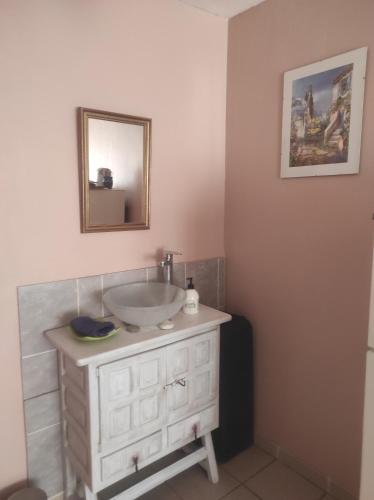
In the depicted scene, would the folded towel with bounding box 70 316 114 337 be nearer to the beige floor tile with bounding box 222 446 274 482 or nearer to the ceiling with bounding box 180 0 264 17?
the beige floor tile with bounding box 222 446 274 482

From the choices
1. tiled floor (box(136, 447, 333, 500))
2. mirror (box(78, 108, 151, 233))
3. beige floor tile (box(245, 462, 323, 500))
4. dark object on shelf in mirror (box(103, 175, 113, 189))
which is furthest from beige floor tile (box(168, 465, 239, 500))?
dark object on shelf in mirror (box(103, 175, 113, 189))

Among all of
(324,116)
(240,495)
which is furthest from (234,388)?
(324,116)

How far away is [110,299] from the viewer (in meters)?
1.52

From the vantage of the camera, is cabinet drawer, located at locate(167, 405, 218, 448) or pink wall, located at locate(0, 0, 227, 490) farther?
cabinet drawer, located at locate(167, 405, 218, 448)

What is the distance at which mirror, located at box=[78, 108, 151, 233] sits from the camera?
150 cm

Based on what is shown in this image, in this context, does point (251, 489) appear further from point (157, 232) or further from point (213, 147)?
point (213, 147)

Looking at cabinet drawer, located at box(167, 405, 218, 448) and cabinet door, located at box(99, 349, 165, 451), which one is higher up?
cabinet door, located at box(99, 349, 165, 451)

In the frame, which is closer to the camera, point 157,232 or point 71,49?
point 71,49

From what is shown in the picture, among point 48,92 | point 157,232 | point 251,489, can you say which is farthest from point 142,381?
point 48,92

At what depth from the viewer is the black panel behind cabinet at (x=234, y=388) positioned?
5.89ft

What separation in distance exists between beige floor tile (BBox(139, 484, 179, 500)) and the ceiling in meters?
2.29

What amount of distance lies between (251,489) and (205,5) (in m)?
2.31

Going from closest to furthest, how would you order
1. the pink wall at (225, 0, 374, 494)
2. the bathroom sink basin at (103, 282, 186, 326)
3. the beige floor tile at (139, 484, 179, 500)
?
the bathroom sink basin at (103, 282, 186, 326), the pink wall at (225, 0, 374, 494), the beige floor tile at (139, 484, 179, 500)

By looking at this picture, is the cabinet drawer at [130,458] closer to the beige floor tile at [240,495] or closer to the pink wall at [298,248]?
the beige floor tile at [240,495]
